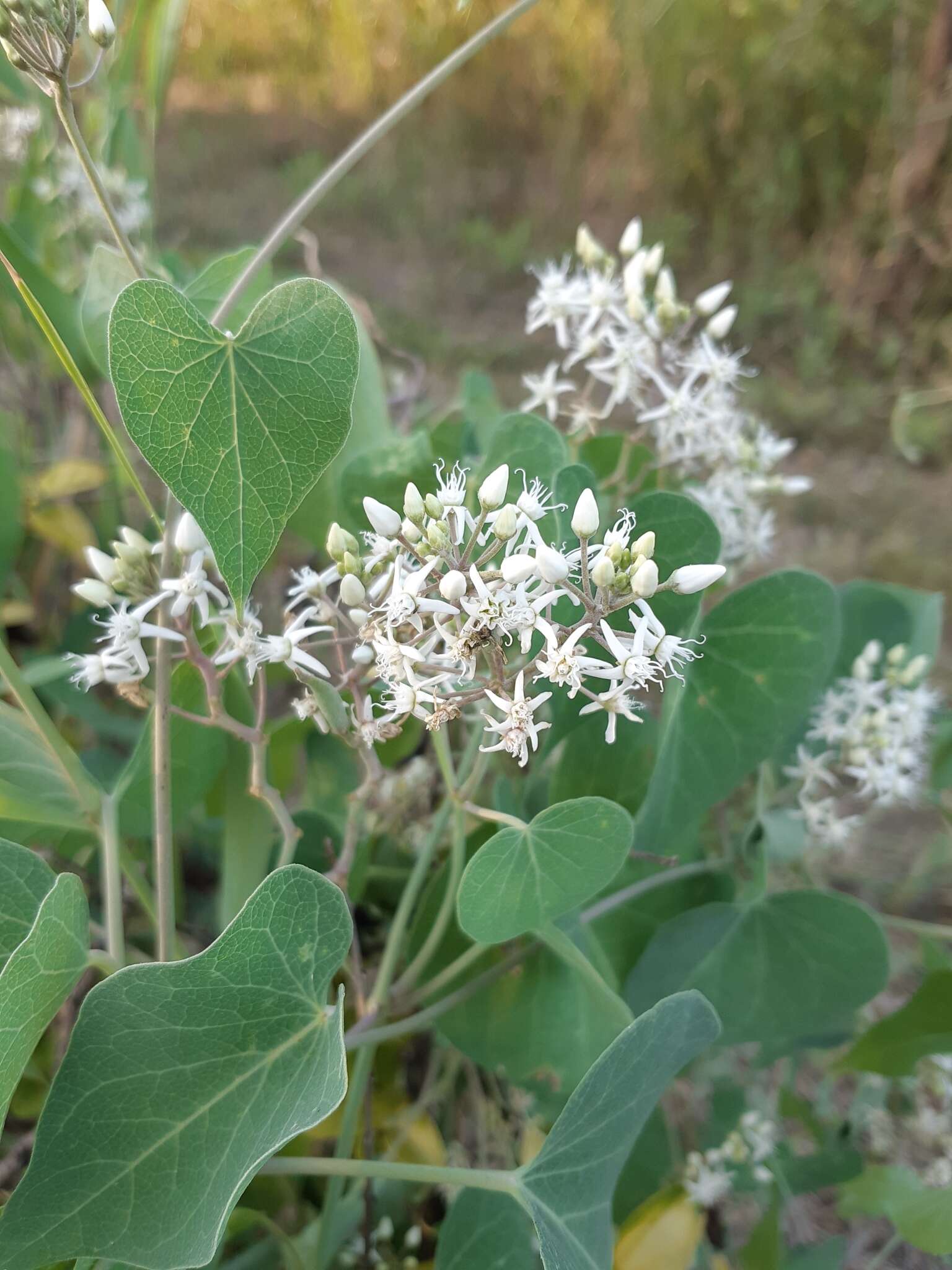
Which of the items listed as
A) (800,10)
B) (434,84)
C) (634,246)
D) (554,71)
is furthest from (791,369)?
(434,84)

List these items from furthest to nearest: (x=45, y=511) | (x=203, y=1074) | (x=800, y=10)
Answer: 1. (x=800, y=10)
2. (x=45, y=511)
3. (x=203, y=1074)

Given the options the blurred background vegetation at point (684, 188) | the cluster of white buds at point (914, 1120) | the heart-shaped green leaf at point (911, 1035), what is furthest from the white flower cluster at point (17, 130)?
the cluster of white buds at point (914, 1120)

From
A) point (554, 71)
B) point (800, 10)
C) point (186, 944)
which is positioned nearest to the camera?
point (186, 944)

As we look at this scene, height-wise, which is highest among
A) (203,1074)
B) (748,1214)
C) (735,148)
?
(735,148)

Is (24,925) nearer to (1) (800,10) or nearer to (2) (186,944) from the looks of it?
(2) (186,944)

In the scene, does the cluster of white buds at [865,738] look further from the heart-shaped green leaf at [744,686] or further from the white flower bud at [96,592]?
the white flower bud at [96,592]

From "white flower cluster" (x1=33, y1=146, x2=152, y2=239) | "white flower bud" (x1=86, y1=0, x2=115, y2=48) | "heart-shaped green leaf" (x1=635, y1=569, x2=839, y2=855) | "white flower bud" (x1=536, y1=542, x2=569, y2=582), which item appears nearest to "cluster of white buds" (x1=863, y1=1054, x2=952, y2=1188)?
"heart-shaped green leaf" (x1=635, y1=569, x2=839, y2=855)

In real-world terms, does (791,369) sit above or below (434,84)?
above
